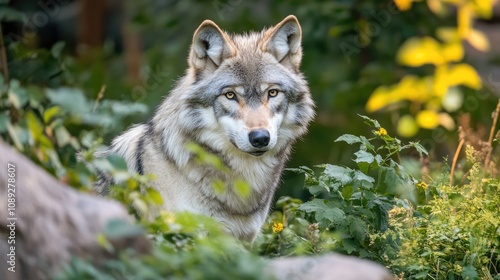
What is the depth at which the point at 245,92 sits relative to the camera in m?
5.30

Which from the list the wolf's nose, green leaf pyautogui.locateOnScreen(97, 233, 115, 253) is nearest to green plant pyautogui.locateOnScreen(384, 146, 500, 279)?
the wolf's nose

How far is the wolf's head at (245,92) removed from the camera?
5211 mm

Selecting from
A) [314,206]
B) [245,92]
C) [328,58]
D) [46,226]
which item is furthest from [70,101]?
[328,58]

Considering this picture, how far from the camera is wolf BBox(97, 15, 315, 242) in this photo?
5.25m

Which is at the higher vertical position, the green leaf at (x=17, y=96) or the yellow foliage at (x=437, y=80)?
the green leaf at (x=17, y=96)

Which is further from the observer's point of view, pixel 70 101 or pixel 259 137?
pixel 259 137

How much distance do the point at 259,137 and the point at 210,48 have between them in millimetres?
757

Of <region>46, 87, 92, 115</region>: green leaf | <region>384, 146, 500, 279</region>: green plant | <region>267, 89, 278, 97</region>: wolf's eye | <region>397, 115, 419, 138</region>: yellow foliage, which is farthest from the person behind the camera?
<region>397, 115, 419, 138</region>: yellow foliage

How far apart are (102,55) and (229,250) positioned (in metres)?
9.95

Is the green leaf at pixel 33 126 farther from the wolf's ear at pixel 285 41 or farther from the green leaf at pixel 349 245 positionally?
the wolf's ear at pixel 285 41

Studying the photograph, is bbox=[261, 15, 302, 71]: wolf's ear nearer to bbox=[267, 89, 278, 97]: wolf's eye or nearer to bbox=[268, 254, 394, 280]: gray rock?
bbox=[267, 89, 278, 97]: wolf's eye

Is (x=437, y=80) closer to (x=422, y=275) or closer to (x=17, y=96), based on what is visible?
(x=422, y=275)

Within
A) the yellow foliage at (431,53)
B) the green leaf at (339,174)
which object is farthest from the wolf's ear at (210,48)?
the yellow foliage at (431,53)

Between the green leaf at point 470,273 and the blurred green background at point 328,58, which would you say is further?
the blurred green background at point 328,58
